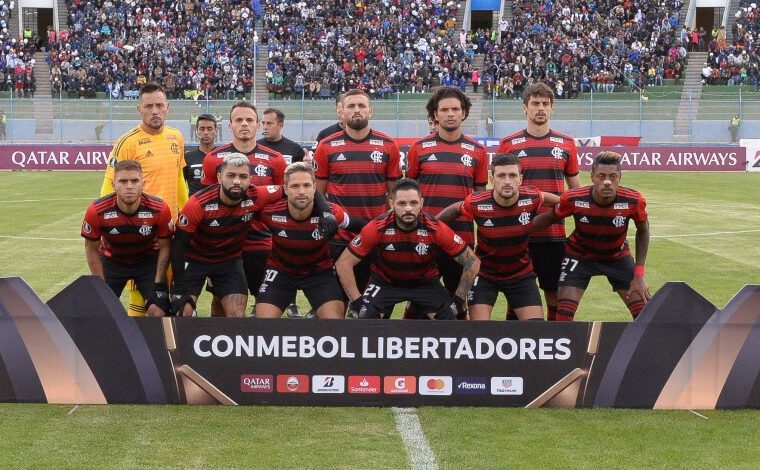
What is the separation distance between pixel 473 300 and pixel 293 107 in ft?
107

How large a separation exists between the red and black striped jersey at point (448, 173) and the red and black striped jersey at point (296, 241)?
79 cm

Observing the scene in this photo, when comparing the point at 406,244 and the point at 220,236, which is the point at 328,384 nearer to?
the point at 406,244

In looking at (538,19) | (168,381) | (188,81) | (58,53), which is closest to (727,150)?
(538,19)

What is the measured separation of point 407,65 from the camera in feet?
152

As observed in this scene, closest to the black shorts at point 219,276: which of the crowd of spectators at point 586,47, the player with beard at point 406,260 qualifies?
the player with beard at point 406,260

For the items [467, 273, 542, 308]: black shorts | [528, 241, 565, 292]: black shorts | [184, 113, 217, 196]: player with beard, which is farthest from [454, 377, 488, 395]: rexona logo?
[184, 113, 217, 196]: player with beard

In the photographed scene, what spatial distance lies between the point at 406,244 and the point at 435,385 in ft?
4.11

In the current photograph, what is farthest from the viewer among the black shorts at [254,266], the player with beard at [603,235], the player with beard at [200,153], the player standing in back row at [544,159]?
the player with beard at [200,153]

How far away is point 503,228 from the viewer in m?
8.68

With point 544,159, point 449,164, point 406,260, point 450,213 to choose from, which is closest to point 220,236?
point 406,260

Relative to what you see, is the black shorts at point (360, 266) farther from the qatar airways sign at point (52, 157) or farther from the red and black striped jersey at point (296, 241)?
the qatar airways sign at point (52, 157)

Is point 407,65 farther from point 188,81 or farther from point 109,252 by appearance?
point 109,252

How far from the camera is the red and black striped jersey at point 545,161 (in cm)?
920

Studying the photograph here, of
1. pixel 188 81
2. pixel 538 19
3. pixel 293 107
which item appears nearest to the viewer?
pixel 293 107
